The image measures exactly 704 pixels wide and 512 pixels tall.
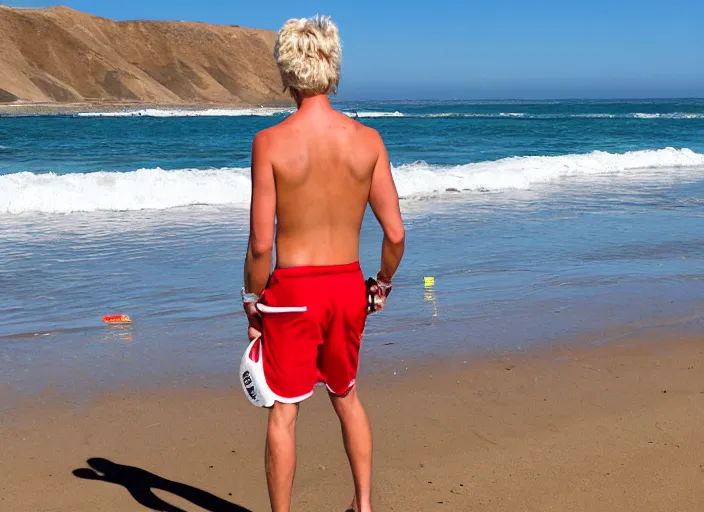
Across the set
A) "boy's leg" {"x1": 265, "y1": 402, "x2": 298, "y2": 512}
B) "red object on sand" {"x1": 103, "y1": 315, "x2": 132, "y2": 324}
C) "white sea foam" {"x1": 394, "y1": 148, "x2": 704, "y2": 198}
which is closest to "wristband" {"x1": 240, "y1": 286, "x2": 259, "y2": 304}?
"boy's leg" {"x1": 265, "y1": 402, "x2": 298, "y2": 512}

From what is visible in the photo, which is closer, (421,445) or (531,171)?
(421,445)

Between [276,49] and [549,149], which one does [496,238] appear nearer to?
[276,49]

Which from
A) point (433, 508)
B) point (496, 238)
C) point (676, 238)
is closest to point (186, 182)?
point (496, 238)

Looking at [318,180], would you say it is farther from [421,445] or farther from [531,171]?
[531,171]

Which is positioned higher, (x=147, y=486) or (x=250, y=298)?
(x=250, y=298)

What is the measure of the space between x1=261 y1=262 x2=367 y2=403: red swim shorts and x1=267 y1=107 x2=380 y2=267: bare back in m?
0.05

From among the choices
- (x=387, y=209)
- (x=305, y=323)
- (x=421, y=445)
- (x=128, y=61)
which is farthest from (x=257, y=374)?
(x=128, y=61)

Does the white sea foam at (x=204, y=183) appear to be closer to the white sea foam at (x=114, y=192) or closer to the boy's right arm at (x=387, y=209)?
the white sea foam at (x=114, y=192)

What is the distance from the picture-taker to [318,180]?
8.33 feet

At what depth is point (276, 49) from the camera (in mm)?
2465

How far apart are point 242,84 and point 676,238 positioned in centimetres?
10813

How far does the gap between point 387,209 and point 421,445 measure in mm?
1298

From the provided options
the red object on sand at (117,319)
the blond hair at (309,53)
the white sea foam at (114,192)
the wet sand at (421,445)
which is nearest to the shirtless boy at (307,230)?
the blond hair at (309,53)

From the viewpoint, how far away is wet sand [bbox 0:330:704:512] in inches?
123
